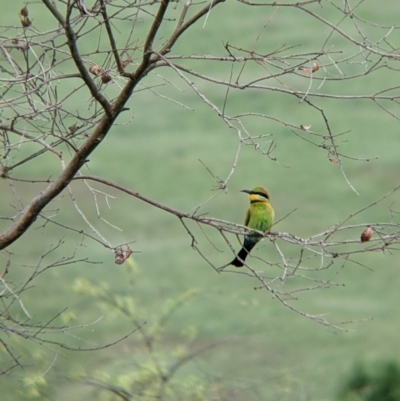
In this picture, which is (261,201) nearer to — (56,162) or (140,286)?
(140,286)

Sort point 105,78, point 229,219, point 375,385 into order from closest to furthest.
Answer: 1. point 105,78
2. point 375,385
3. point 229,219

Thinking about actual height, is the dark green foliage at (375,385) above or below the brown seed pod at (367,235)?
above

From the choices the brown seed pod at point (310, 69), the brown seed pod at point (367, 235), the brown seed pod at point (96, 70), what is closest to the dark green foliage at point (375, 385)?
the brown seed pod at point (367, 235)

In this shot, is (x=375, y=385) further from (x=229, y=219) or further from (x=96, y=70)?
(x=229, y=219)

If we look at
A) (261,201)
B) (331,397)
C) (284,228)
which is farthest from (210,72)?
(261,201)

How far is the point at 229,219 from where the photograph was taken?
14.6 metres

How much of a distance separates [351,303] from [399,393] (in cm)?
657

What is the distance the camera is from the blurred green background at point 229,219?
11445 millimetres

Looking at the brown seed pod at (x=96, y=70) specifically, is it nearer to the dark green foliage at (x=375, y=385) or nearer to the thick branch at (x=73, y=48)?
the thick branch at (x=73, y=48)

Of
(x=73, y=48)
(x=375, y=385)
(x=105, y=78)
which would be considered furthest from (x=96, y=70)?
(x=375, y=385)

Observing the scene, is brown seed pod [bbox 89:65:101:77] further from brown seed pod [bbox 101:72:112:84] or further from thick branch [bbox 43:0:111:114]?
thick branch [bbox 43:0:111:114]

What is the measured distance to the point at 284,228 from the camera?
14281 millimetres

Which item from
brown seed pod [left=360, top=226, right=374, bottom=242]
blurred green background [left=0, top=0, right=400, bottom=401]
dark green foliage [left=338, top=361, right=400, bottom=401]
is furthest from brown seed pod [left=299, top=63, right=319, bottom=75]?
blurred green background [left=0, top=0, right=400, bottom=401]

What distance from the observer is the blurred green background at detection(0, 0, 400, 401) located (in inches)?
451
